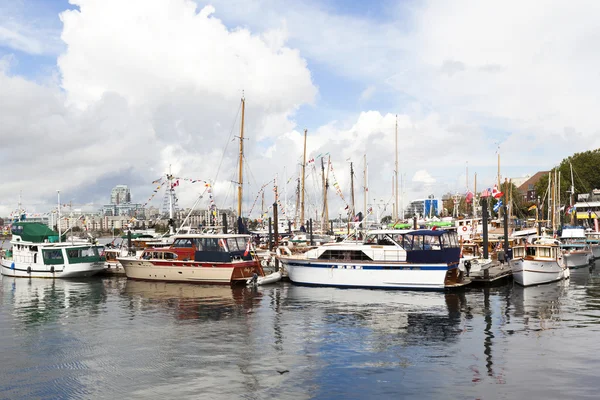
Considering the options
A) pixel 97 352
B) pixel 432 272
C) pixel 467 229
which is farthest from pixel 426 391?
pixel 467 229

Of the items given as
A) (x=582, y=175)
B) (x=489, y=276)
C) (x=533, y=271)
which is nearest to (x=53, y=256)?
(x=489, y=276)

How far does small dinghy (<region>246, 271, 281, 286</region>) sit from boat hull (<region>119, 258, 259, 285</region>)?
129 cm

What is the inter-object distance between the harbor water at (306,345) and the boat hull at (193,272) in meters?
5.39

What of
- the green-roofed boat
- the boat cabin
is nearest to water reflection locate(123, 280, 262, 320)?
the boat cabin

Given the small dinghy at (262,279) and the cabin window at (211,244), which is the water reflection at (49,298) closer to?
the cabin window at (211,244)

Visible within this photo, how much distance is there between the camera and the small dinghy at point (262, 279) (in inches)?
1629

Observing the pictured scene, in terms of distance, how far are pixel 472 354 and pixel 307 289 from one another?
2028 centimetres

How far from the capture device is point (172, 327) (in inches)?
1025

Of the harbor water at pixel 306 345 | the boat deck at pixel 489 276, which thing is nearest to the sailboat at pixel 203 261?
the harbor water at pixel 306 345

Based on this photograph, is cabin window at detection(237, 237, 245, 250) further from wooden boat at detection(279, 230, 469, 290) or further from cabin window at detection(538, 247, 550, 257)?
cabin window at detection(538, 247, 550, 257)

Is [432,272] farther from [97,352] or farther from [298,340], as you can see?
[97,352]

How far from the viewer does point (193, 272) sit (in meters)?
43.6

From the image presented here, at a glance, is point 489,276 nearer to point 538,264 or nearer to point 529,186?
point 538,264

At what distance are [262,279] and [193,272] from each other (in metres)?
6.16
